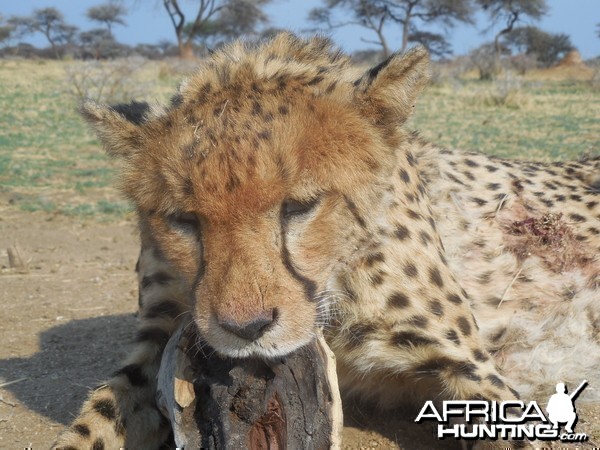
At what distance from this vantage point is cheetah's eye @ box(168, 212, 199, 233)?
1739 mm

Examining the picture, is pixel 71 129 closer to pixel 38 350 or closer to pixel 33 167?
pixel 33 167

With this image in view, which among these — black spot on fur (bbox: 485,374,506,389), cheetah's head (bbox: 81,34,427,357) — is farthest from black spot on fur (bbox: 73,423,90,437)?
black spot on fur (bbox: 485,374,506,389)

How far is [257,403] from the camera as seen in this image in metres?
1.70

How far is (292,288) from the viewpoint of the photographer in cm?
167

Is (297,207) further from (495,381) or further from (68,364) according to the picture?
(68,364)

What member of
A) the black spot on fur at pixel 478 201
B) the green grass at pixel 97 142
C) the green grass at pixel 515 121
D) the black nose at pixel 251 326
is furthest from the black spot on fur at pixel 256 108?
the green grass at pixel 515 121

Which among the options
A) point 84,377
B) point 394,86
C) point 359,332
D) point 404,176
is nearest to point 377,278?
point 359,332

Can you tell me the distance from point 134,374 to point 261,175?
Result: 2.96 feet

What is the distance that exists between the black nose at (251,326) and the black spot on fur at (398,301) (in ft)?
1.99

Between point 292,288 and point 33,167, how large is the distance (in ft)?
21.6

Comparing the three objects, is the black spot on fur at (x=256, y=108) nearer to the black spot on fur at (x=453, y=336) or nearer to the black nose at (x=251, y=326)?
the black nose at (x=251, y=326)

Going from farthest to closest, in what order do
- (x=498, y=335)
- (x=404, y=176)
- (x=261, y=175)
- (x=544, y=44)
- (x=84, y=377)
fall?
(x=544, y=44)
(x=84, y=377)
(x=498, y=335)
(x=404, y=176)
(x=261, y=175)

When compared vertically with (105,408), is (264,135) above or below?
above

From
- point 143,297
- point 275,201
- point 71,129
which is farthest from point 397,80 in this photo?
point 71,129
